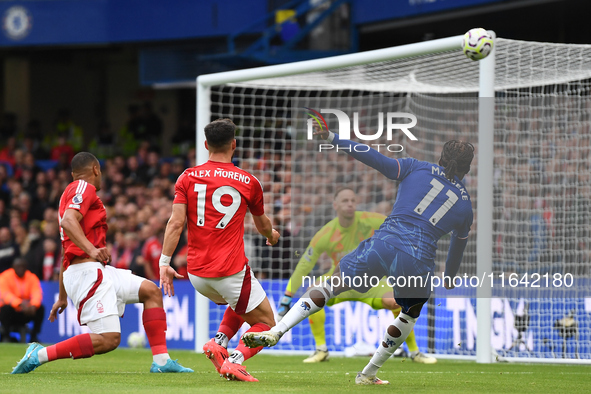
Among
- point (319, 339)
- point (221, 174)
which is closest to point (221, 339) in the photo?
point (221, 174)

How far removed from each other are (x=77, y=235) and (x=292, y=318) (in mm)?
1714

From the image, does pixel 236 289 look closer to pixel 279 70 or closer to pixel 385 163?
pixel 385 163

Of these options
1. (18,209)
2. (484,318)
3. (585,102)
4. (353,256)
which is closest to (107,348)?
(353,256)

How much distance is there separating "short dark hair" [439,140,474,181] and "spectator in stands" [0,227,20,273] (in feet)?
32.7

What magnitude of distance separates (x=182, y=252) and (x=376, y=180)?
10.3 ft

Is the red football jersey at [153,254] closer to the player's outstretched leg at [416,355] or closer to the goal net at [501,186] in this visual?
the goal net at [501,186]

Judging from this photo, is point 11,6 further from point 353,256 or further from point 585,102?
point 353,256

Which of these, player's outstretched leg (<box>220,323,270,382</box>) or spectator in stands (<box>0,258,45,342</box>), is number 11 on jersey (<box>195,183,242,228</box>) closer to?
player's outstretched leg (<box>220,323,270,382</box>)

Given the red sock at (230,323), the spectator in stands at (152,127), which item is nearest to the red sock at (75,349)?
the red sock at (230,323)

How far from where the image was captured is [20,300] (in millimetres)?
13516

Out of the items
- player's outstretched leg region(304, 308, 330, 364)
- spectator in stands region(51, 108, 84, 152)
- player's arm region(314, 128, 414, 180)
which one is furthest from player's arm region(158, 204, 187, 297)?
spectator in stands region(51, 108, 84, 152)

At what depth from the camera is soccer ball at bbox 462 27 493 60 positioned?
7371mm

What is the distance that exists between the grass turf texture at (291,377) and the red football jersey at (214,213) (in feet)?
2.72

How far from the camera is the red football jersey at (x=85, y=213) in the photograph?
6617mm
